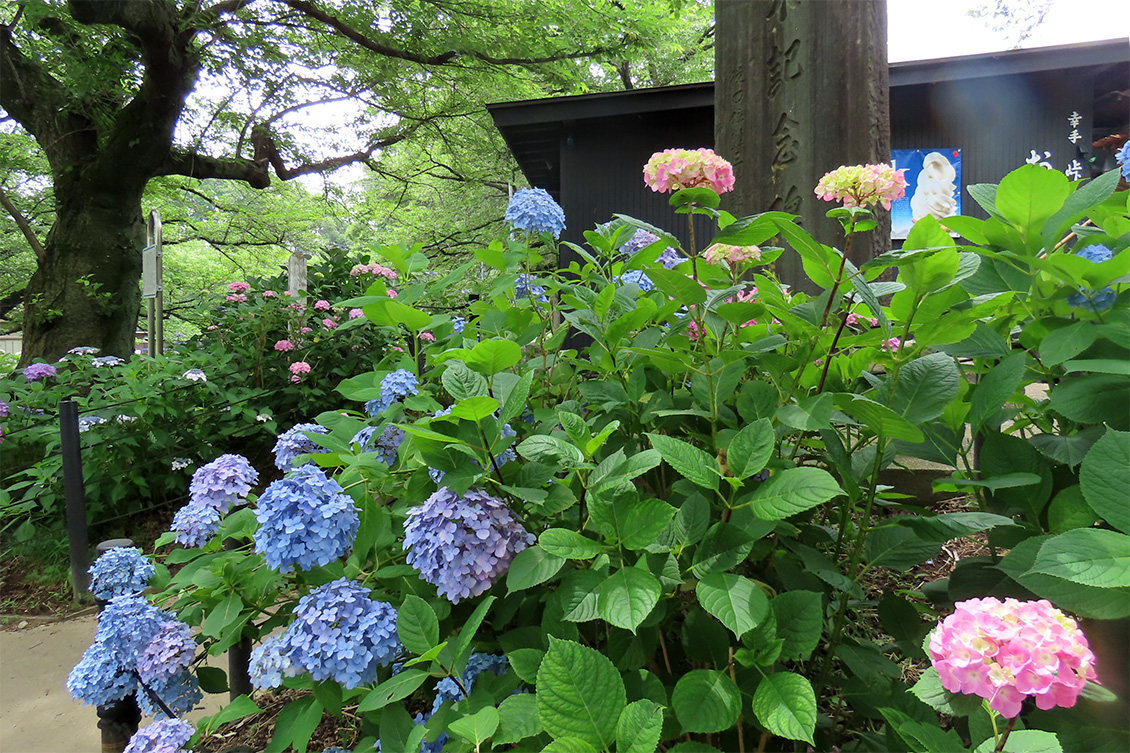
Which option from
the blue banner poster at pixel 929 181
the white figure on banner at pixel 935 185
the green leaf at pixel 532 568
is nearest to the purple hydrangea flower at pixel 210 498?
the green leaf at pixel 532 568

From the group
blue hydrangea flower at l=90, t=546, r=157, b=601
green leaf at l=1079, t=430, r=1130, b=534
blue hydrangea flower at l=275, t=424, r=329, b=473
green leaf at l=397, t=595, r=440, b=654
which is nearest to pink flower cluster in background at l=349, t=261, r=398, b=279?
blue hydrangea flower at l=275, t=424, r=329, b=473

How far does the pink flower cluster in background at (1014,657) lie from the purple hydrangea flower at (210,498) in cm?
107

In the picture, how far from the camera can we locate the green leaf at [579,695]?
0.56m

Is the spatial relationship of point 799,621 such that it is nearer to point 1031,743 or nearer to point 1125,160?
point 1031,743

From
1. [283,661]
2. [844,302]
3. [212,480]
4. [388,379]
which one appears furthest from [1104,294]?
[212,480]

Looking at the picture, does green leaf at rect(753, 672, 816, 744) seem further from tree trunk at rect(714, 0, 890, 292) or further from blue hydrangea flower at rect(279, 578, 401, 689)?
tree trunk at rect(714, 0, 890, 292)

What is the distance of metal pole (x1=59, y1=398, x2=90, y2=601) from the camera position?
2.70 m

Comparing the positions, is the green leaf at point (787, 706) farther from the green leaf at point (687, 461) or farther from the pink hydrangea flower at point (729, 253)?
the pink hydrangea flower at point (729, 253)

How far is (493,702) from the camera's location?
0.71m

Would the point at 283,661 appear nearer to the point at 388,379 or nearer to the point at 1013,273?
the point at 388,379

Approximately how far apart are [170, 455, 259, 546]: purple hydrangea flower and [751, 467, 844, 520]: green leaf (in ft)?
2.99

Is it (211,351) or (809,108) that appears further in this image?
(211,351)

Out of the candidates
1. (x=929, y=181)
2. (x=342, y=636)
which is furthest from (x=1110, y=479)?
(x=929, y=181)

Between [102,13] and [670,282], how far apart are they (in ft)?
24.4
